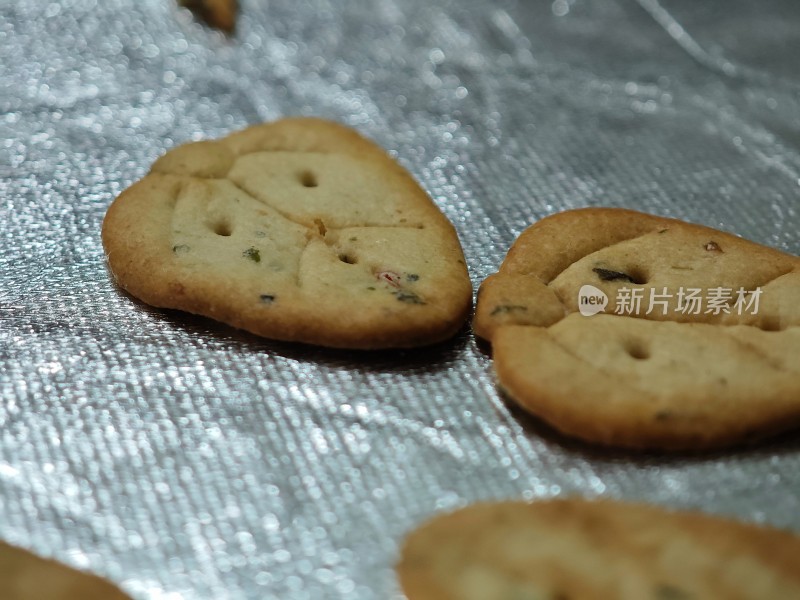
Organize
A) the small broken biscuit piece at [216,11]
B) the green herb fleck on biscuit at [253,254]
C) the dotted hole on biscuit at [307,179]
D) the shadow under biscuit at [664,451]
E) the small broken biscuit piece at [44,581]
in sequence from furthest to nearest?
the small broken biscuit piece at [216,11]
the dotted hole on biscuit at [307,179]
the green herb fleck on biscuit at [253,254]
the shadow under biscuit at [664,451]
the small broken biscuit piece at [44,581]

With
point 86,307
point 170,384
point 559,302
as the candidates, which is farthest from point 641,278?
point 86,307

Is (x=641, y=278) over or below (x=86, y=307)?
over

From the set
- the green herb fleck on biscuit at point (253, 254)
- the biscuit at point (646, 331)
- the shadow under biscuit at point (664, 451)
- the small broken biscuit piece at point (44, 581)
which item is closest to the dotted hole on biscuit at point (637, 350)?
the biscuit at point (646, 331)

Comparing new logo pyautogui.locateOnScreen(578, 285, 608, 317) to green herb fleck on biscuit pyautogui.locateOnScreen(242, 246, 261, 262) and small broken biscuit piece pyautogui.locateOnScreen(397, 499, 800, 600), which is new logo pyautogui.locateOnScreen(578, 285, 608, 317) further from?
green herb fleck on biscuit pyautogui.locateOnScreen(242, 246, 261, 262)

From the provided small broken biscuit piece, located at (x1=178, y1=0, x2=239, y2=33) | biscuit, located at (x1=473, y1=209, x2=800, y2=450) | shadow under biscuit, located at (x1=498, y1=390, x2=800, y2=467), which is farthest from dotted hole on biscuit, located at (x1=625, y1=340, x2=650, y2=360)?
small broken biscuit piece, located at (x1=178, y1=0, x2=239, y2=33)

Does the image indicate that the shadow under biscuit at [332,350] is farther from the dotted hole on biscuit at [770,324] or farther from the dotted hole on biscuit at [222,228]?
the dotted hole on biscuit at [770,324]

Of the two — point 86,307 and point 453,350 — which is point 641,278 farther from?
point 86,307

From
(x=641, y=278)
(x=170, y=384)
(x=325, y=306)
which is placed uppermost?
(x=641, y=278)
